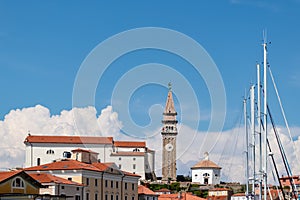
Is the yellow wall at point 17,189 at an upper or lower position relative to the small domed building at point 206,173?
lower

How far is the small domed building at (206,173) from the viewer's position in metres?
160

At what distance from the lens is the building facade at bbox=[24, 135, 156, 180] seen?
489ft

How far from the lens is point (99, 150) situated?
152 meters

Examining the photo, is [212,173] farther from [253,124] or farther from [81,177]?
[253,124]

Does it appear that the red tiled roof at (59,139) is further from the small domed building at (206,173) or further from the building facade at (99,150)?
the small domed building at (206,173)

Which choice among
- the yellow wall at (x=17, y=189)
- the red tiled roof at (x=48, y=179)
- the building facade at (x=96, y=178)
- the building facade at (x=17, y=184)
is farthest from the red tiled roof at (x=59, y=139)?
the yellow wall at (x=17, y=189)

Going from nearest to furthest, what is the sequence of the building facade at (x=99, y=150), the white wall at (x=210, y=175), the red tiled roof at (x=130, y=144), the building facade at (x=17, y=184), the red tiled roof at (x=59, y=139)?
the building facade at (x=17, y=184) < the building facade at (x=99, y=150) < the red tiled roof at (x=59, y=139) < the red tiled roof at (x=130, y=144) < the white wall at (x=210, y=175)

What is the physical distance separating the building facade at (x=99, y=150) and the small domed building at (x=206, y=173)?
9.76 meters

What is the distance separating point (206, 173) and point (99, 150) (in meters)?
26.0

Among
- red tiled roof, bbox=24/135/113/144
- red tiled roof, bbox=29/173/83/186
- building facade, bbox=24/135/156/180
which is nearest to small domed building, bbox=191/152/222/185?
building facade, bbox=24/135/156/180

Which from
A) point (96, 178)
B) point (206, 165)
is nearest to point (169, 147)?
point (206, 165)

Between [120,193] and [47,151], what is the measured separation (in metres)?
62.8

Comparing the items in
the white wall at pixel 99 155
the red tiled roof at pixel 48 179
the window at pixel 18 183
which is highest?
the white wall at pixel 99 155

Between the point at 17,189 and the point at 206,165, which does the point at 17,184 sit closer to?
the point at 17,189
